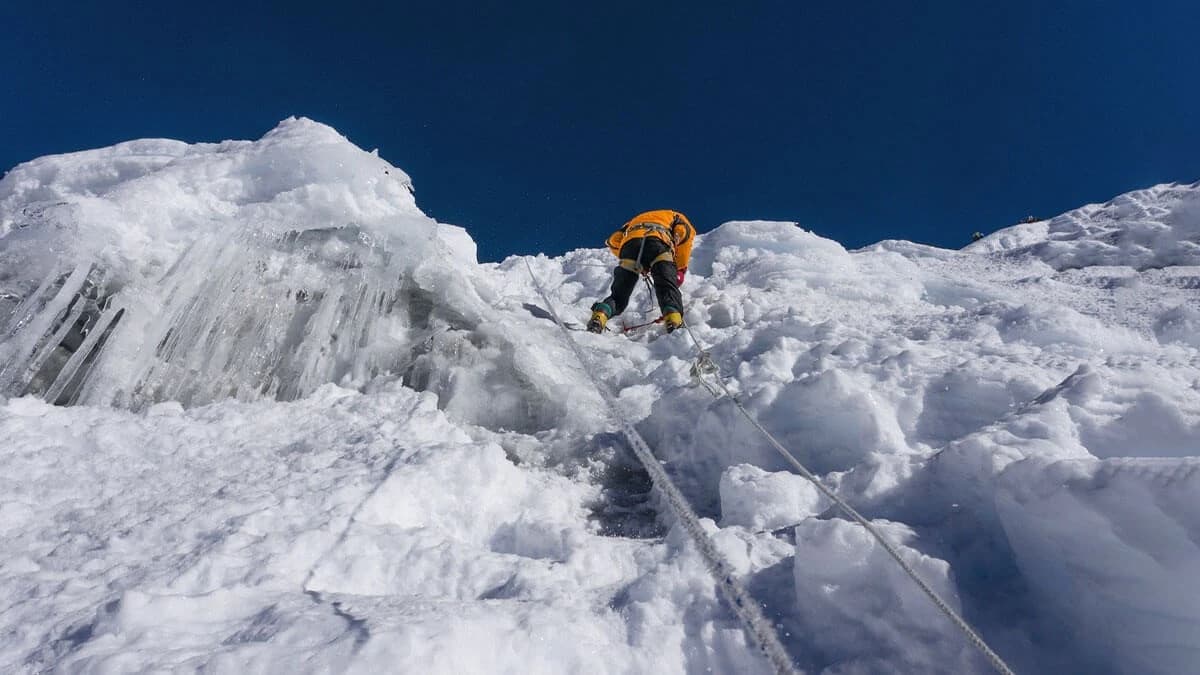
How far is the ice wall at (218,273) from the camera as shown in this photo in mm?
4102

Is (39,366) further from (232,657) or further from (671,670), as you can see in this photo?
(671,670)

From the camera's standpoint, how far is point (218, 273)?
4.63m

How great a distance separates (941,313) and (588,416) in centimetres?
307

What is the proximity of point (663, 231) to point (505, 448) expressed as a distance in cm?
314

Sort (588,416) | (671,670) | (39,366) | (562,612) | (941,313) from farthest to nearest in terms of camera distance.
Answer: (941,313)
(588,416)
(39,366)
(562,612)
(671,670)

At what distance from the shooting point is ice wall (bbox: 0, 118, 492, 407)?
4.10 metres

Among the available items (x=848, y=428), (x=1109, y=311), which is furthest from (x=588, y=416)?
(x=1109, y=311)

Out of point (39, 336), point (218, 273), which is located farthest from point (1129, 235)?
point (39, 336)

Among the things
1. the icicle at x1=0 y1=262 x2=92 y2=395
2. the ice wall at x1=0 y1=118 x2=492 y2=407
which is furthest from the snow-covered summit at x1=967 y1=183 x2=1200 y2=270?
the icicle at x1=0 y1=262 x2=92 y2=395

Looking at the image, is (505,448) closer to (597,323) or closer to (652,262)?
(597,323)

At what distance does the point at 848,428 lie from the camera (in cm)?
304

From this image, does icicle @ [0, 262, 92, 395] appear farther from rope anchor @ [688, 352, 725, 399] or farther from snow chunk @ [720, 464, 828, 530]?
snow chunk @ [720, 464, 828, 530]

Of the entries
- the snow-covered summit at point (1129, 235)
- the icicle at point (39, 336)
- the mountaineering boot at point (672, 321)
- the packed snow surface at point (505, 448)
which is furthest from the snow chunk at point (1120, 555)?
the snow-covered summit at point (1129, 235)

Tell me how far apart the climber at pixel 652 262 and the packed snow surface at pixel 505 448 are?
27cm
